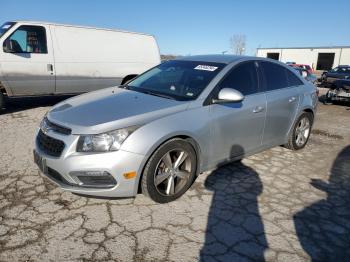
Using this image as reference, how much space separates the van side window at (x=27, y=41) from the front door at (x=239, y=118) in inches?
221

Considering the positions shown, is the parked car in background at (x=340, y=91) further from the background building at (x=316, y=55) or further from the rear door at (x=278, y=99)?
the background building at (x=316, y=55)

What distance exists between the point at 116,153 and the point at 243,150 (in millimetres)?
1991

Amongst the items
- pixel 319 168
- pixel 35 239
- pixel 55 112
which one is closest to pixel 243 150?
pixel 319 168

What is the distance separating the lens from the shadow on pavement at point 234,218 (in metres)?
2.79

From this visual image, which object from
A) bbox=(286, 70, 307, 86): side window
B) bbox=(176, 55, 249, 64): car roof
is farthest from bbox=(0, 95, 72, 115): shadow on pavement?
bbox=(286, 70, 307, 86): side window

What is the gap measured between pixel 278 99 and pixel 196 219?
241 centimetres

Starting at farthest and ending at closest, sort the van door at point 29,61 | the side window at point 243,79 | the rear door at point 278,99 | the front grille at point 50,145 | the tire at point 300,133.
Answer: the van door at point 29,61 → the tire at point 300,133 → the rear door at point 278,99 → the side window at point 243,79 → the front grille at point 50,145

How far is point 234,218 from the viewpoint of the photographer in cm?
331

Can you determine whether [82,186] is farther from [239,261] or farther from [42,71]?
[42,71]

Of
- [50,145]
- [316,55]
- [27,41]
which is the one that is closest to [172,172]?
[50,145]

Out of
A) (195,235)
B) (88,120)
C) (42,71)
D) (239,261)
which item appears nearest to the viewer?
(239,261)

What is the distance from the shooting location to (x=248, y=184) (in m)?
4.14

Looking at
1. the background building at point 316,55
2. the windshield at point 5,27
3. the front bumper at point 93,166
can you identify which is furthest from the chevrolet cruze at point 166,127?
the background building at point 316,55

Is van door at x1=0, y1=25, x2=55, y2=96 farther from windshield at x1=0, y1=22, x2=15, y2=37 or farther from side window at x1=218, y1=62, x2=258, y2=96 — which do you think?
side window at x1=218, y1=62, x2=258, y2=96
